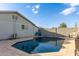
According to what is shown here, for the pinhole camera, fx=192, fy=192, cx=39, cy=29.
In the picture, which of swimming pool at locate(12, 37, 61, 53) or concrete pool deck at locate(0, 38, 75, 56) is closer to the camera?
concrete pool deck at locate(0, 38, 75, 56)

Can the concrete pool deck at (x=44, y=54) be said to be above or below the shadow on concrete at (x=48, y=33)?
below

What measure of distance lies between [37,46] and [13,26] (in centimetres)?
104

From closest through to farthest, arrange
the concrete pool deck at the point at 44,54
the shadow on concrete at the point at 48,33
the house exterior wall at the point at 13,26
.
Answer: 1. the concrete pool deck at the point at 44,54
2. the shadow on concrete at the point at 48,33
3. the house exterior wall at the point at 13,26

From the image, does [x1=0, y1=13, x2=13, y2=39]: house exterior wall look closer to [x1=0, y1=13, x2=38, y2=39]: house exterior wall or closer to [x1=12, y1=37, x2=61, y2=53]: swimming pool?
[x1=0, y1=13, x2=38, y2=39]: house exterior wall

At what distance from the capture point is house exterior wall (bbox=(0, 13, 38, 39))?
6281 mm

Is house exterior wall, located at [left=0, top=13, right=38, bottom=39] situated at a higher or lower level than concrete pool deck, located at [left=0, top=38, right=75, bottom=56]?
higher

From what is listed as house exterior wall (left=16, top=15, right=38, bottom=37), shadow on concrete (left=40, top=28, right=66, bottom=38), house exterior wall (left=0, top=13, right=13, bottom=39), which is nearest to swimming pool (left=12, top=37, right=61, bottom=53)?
shadow on concrete (left=40, top=28, right=66, bottom=38)

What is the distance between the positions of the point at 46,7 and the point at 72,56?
1757 millimetres

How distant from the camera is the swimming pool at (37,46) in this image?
6169 mm

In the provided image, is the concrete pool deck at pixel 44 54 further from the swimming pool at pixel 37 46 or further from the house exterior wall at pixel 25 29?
the house exterior wall at pixel 25 29

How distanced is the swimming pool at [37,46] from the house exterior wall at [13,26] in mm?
325

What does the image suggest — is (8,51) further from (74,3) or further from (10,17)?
(74,3)

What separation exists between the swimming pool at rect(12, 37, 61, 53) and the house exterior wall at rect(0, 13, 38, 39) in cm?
33

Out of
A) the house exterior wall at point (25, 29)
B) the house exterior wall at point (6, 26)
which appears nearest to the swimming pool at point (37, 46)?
the house exterior wall at point (25, 29)
